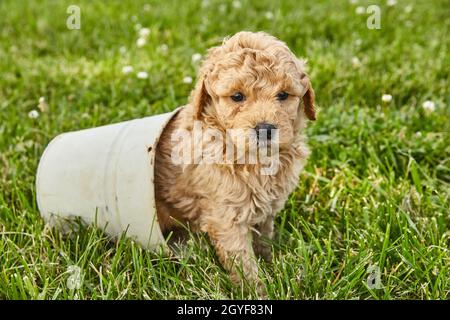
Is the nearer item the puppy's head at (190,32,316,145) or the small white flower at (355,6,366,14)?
the puppy's head at (190,32,316,145)

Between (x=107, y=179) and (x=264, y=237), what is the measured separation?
93cm

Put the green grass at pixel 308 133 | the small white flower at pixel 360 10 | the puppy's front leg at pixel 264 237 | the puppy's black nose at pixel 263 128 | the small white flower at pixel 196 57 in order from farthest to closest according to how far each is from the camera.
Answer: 1. the small white flower at pixel 360 10
2. the small white flower at pixel 196 57
3. the puppy's front leg at pixel 264 237
4. the green grass at pixel 308 133
5. the puppy's black nose at pixel 263 128

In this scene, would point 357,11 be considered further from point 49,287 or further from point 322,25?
point 49,287

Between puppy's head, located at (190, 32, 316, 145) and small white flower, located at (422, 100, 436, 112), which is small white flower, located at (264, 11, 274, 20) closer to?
small white flower, located at (422, 100, 436, 112)

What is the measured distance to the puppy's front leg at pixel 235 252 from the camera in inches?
123

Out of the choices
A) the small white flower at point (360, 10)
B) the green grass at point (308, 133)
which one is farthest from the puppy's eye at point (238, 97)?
the small white flower at point (360, 10)

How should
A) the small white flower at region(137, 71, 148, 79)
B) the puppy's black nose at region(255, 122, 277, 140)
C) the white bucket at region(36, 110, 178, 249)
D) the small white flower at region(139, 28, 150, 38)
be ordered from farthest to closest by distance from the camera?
the small white flower at region(139, 28, 150, 38) → the small white flower at region(137, 71, 148, 79) → the white bucket at region(36, 110, 178, 249) → the puppy's black nose at region(255, 122, 277, 140)

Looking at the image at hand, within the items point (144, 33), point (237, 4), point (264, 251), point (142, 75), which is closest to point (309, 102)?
point (264, 251)

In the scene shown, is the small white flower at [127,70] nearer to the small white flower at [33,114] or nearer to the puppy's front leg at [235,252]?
the small white flower at [33,114]

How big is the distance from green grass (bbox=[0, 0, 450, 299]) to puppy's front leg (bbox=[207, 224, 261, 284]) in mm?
83

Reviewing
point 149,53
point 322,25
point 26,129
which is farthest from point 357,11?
point 26,129

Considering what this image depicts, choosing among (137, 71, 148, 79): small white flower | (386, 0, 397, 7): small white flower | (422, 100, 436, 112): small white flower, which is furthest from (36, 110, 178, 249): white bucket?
(386, 0, 397, 7): small white flower

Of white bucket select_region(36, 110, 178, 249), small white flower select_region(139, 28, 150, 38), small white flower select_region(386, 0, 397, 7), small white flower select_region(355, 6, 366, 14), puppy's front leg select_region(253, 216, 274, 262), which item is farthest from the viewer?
small white flower select_region(386, 0, 397, 7)

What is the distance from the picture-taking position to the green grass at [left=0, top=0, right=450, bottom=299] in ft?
10.2
